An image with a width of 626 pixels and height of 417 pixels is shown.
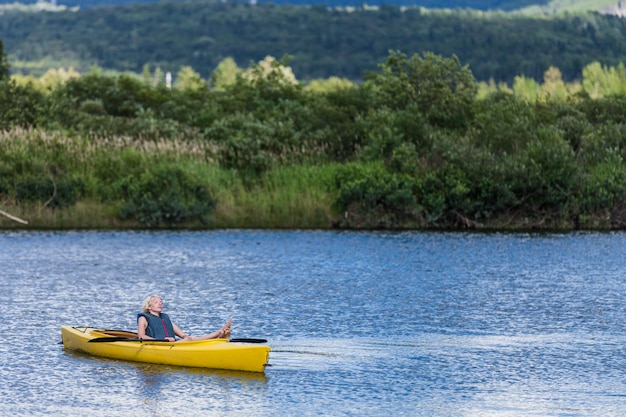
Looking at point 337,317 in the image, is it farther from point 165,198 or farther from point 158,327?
point 165,198

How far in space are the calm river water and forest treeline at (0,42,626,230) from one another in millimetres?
1223

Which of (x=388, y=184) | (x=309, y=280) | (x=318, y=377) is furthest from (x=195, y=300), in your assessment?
(x=388, y=184)

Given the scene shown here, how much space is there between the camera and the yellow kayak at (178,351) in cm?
1939

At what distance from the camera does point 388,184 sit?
42.6 meters

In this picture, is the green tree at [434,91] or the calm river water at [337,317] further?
the green tree at [434,91]

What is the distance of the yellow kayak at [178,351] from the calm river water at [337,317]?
21 centimetres

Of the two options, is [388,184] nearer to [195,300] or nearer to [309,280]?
[309,280]

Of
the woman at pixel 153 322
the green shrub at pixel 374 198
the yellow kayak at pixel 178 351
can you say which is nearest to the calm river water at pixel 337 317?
the yellow kayak at pixel 178 351

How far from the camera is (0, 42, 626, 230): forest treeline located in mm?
42906

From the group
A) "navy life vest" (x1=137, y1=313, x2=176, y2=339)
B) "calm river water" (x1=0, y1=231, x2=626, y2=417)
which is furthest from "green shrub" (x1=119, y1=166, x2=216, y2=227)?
"navy life vest" (x1=137, y1=313, x2=176, y2=339)

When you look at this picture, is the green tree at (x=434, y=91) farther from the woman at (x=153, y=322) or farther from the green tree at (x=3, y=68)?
the woman at (x=153, y=322)

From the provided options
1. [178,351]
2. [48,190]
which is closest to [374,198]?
[48,190]

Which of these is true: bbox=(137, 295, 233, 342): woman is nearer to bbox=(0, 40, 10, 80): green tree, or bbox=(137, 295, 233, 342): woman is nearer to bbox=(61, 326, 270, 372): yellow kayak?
bbox=(61, 326, 270, 372): yellow kayak

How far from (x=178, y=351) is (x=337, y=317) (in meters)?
6.39
